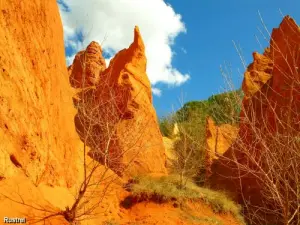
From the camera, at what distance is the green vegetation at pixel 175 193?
1545 cm

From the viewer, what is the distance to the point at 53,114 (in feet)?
37.7

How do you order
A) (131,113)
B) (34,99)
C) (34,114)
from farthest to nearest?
1. (131,113)
2. (34,99)
3. (34,114)

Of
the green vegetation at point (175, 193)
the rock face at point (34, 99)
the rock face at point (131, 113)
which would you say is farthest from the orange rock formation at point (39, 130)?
the rock face at point (131, 113)

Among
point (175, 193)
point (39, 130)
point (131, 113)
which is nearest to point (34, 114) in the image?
point (39, 130)

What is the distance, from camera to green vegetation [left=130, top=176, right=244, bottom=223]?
15.4 m

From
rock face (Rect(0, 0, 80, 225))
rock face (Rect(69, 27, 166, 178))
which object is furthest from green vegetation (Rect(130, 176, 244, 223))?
rock face (Rect(0, 0, 80, 225))

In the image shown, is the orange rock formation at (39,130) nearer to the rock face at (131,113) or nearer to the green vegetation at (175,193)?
the green vegetation at (175,193)

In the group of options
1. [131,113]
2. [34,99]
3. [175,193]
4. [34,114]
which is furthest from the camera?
[131,113]

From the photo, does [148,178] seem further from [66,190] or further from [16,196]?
[16,196]

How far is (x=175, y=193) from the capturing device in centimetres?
1577

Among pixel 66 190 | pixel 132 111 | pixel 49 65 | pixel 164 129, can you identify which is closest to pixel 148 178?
pixel 132 111

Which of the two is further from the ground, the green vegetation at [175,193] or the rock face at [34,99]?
the rock face at [34,99]

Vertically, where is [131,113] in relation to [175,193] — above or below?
above

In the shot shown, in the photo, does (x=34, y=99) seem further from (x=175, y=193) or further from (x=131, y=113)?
(x=131, y=113)
